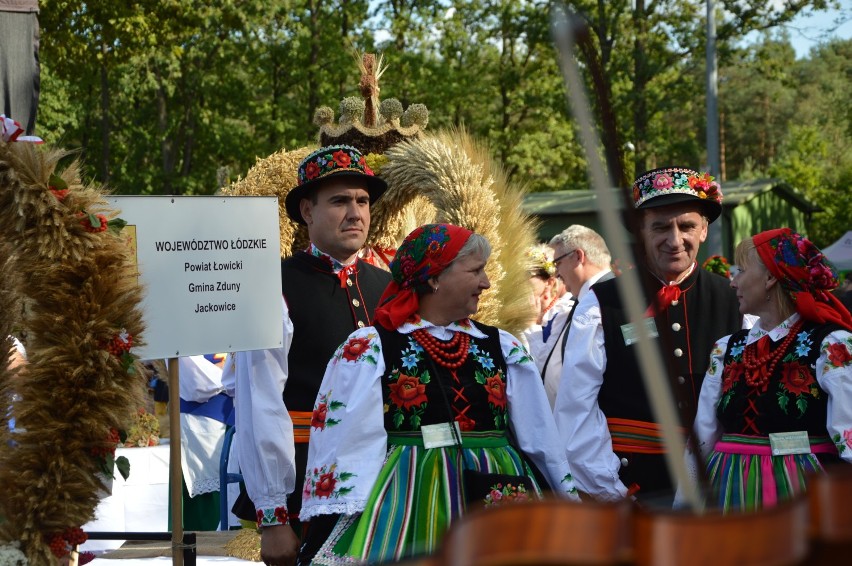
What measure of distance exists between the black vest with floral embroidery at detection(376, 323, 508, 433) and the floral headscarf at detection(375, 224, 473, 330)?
0.07 meters

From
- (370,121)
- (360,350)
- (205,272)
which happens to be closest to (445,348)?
(360,350)

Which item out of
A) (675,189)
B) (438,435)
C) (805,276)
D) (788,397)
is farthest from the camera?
(675,189)

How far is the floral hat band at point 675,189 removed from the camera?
4.02 metres

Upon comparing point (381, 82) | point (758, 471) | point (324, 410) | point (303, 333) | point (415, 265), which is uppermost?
point (381, 82)

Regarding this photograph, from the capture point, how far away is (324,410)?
10.2 ft

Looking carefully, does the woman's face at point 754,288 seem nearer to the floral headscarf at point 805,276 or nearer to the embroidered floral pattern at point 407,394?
the floral headscarf at point 805,276

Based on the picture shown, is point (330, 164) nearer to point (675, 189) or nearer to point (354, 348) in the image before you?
point (354, 348)

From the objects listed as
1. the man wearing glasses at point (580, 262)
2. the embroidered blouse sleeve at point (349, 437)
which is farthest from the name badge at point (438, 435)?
the man wearing glasses at point (580, 262)

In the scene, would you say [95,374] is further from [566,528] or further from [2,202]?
[566,528]

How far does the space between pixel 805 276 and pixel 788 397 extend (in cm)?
44

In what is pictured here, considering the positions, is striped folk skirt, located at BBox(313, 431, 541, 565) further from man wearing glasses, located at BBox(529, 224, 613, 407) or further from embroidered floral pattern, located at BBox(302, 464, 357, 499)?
man wearing glasses, located at BBox(529, 224, 613, 407)

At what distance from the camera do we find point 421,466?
301cm

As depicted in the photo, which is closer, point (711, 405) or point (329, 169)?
point (711, 405)

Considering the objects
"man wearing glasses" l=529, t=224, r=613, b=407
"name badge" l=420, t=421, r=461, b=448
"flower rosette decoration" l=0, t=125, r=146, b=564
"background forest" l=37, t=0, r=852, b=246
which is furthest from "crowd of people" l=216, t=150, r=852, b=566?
"background forest" l=37, t=0, r=852, b=246
